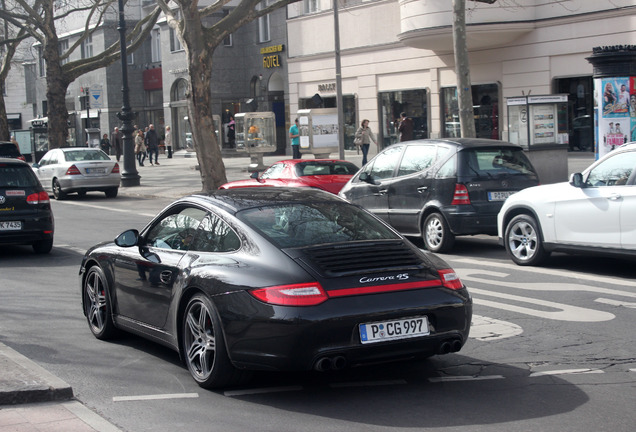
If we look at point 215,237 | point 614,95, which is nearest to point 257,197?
point 215,237

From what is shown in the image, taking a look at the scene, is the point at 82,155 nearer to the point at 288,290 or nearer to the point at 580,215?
the point at 580,215

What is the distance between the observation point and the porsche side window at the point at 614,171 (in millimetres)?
10195

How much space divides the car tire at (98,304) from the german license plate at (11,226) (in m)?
6.11

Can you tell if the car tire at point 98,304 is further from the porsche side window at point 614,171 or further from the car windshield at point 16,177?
the car windshield at point 16,177

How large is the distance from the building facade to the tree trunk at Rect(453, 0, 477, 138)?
9081mm

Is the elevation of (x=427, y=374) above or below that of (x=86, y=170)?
below

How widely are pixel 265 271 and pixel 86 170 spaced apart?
69.0 ft

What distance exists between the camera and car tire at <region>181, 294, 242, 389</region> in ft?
19.1

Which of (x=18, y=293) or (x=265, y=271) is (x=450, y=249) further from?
(x=265, y=271)

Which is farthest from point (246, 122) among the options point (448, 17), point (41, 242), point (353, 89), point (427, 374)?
point (427, 374)

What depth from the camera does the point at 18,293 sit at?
Answer: 407 inches

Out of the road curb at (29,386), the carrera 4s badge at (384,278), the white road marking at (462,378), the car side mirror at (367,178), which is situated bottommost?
the white road marking at (462,378)

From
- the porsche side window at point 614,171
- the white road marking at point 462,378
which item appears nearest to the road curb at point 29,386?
the white road marking at point 462,378

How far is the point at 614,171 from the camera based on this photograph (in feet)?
34.1
